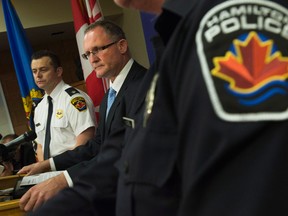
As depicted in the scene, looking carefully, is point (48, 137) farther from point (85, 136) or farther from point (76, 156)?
point (76, 156)

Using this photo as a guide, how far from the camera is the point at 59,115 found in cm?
233

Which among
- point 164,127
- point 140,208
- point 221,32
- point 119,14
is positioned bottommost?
point 140,208

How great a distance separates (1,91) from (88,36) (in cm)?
418

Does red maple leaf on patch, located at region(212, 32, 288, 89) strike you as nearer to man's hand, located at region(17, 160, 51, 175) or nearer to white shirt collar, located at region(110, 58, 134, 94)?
white shirt collar, located at region(110, 58, 134, 94)

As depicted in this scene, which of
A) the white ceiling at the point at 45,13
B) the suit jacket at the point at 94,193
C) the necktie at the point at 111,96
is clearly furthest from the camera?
the white ceiling at the point at 45,13

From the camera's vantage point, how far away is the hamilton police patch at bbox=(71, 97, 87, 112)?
7.54 ft

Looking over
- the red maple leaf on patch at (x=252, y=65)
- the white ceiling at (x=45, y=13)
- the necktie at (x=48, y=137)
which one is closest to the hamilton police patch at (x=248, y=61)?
the red maple leaf on patch at (x=252, y=65)

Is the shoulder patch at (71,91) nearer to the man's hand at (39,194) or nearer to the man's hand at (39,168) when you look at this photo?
the man's hand at (39,168)

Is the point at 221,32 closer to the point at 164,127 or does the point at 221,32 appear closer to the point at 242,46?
the point at 242,46

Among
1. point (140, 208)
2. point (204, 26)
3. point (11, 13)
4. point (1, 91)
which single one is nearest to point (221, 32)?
point (204, 26)

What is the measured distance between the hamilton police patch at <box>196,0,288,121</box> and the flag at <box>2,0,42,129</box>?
3047mm

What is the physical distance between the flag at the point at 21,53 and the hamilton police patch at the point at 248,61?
3.05 m

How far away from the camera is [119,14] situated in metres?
4.27

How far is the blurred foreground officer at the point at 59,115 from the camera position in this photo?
2258 mm
